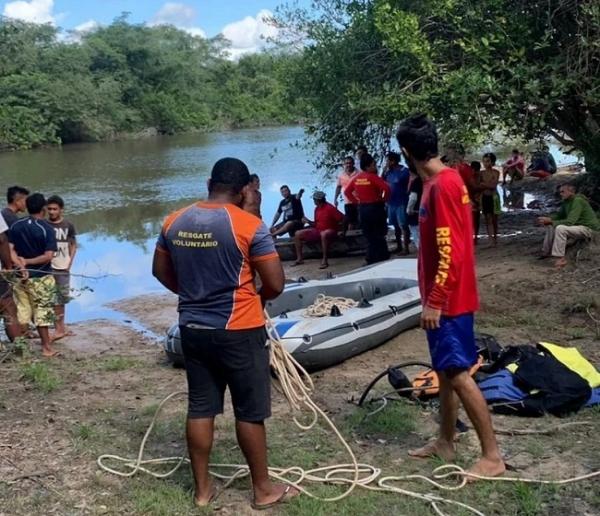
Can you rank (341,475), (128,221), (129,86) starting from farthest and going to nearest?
(129,86)
(128,221)
(341,475)

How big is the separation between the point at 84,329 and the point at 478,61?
5763 mm

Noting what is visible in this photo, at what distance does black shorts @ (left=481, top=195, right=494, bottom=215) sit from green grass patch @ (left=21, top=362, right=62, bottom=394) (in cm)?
764

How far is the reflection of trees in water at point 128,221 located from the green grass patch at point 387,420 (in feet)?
38.2

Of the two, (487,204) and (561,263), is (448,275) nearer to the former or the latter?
(561,263)

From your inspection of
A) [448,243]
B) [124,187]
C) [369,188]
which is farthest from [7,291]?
[124,187]

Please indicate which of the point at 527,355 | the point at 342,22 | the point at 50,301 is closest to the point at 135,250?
the point at 342,22

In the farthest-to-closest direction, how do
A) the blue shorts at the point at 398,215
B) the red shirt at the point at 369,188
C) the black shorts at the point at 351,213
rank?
the black shorts at the point at 351,213
the blue shorts at the point at 398,215
the red shirt at the point at 369,188

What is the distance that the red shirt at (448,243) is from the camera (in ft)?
12.2

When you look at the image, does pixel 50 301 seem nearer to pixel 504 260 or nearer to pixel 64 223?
pixel 64 223

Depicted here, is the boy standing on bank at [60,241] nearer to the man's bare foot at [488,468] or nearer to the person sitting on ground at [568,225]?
the man's bare foot at [488,468]

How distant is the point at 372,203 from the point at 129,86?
53818mm

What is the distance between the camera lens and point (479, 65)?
975cm

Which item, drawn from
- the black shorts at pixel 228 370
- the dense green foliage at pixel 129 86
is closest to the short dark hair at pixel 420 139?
the black shorts at pixel 228 370

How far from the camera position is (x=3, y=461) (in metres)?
4.29
